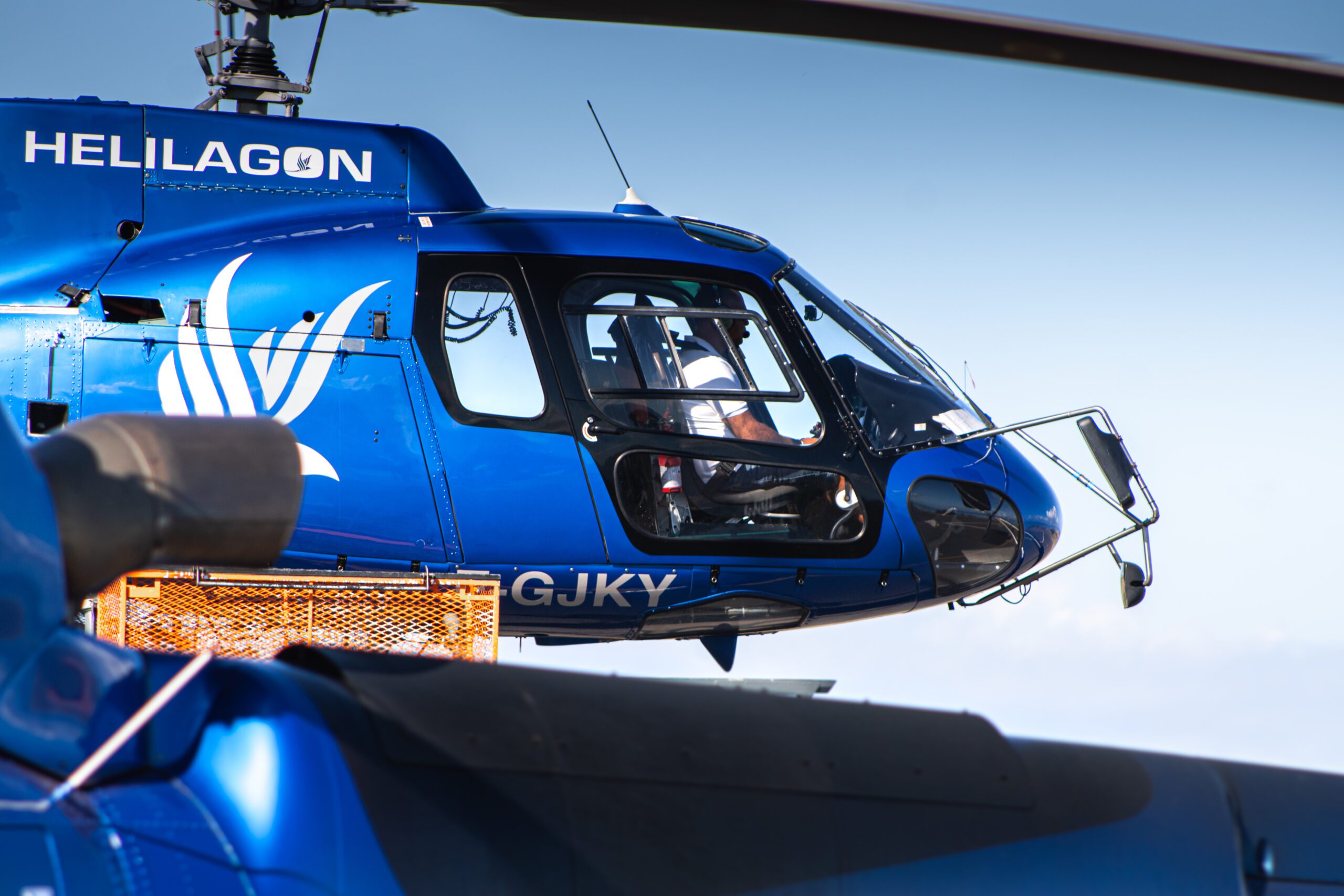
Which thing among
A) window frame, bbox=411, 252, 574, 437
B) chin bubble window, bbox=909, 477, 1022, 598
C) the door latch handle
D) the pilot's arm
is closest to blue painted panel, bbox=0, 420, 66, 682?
window frame, bbox=411, 252, 574, 437

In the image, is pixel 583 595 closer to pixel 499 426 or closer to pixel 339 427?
pixel 499 426

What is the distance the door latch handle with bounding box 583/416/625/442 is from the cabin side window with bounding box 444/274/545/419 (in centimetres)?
21

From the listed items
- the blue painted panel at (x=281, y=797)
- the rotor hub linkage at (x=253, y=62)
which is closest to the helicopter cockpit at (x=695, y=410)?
the rotor hub linkage at (x=253, y=62)

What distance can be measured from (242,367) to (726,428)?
2165mm

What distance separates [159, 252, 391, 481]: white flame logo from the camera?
5785 mm

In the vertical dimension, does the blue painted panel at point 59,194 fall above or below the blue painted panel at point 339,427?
above

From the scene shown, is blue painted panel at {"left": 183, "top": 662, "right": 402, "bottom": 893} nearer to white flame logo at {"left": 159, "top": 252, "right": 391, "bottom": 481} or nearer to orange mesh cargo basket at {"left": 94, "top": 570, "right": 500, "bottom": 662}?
orange mesh cargo basket at {"left": 94, "top": 570, "right": 500, "bottom": 662}

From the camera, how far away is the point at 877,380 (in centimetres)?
676

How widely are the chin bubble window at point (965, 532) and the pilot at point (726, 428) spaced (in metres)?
0.42

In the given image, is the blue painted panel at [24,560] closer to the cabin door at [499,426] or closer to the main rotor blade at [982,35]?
the main rotor blade at [982,35]

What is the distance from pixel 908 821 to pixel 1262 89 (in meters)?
1.34

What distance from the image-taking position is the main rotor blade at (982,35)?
2.11m

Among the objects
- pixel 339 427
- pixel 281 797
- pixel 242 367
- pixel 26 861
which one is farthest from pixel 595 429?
pixel 26 861

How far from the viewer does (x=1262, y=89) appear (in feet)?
7.42
